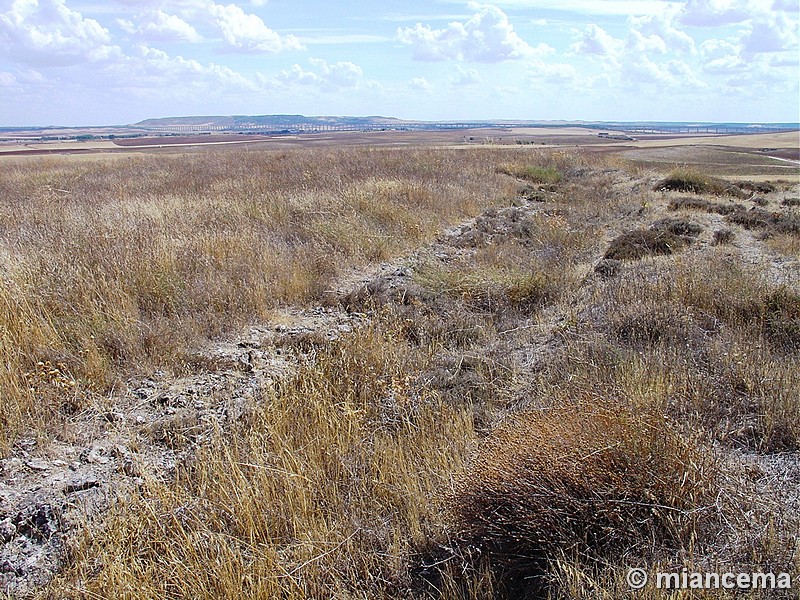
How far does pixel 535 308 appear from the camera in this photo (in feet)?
23.5

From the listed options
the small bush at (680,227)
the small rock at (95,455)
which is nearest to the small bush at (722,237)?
the small bush at (680,227)

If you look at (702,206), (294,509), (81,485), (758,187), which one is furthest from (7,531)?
(758,187)

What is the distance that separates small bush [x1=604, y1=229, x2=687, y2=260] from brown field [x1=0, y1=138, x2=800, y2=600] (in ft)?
0.34

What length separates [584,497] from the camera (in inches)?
109

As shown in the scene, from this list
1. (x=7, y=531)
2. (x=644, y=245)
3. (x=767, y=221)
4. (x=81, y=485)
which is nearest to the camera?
(x=7, y=531)

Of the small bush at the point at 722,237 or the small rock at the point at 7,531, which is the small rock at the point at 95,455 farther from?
the small bush at the point at 722,237

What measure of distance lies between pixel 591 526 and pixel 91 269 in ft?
20.8

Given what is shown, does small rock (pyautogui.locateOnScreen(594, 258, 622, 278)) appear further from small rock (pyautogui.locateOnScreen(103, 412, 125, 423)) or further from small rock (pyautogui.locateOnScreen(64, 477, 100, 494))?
small rock (pyautogui.locateOnScreen(64, 477, 100, 494))

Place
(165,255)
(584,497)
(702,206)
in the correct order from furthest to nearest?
(702,206), (165,255), (584,497)

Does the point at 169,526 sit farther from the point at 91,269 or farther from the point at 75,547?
the point at 91,269

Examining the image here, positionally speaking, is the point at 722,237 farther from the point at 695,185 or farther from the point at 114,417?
the point at 114,417

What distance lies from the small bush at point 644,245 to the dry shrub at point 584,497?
23.5 ft

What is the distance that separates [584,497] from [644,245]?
825 cm

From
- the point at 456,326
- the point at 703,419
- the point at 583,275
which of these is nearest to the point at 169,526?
the point at 703,419
